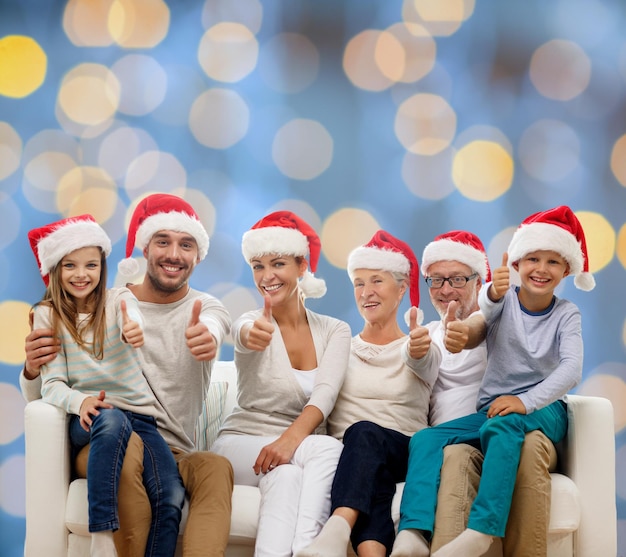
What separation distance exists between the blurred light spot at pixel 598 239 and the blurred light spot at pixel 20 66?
2.25 m

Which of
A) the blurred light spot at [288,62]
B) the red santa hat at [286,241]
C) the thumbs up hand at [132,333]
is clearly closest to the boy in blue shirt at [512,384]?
the red santa hat at [286,241]

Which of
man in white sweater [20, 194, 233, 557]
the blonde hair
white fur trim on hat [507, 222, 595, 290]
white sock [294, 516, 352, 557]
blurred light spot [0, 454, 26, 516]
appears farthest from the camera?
blurred light spot [0, 454, 26, 516]

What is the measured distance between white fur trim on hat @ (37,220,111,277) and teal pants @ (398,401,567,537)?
1.09 meters

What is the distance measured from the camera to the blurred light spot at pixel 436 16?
10.8 ft

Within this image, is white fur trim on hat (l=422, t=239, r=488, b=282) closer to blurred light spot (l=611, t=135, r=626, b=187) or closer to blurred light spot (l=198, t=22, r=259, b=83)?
blurred light spot (l=611, t=135, r=626, b=187)

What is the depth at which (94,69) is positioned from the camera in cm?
325

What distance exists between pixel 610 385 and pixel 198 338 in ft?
6.08

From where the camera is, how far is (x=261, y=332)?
2277mm

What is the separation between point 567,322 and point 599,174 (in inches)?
46.0

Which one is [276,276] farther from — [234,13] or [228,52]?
[234,13]

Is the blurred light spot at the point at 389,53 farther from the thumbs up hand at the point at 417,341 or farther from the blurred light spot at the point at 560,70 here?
the thumbs up hand at the point at 417,341

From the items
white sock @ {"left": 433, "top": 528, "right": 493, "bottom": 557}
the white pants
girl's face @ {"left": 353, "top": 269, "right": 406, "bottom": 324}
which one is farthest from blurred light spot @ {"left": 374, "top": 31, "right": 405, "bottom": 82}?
white sock @ {"left": 433, "top": 528, "right": 493, "bottom": 557}

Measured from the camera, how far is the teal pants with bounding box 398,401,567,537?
201 centimetres

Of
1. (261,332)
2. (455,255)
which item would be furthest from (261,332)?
(455,255)
